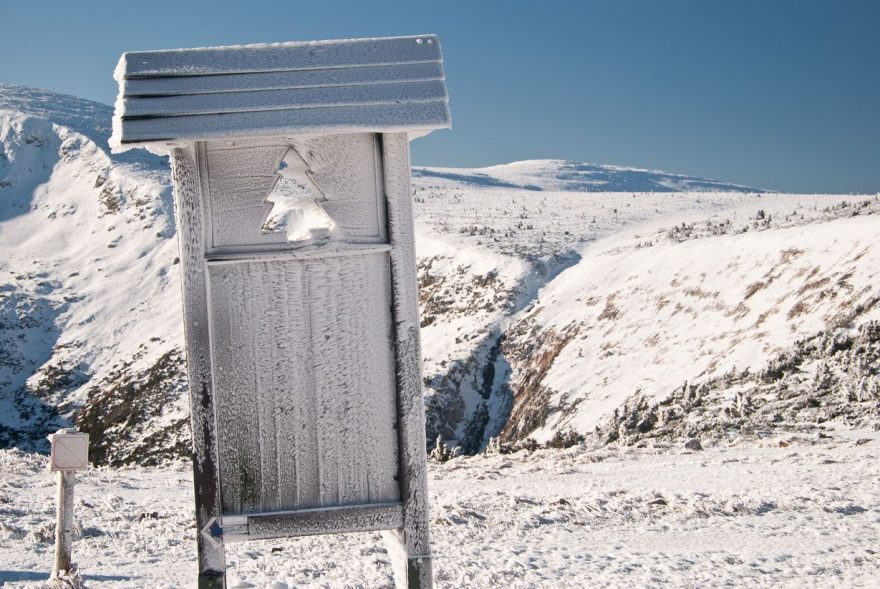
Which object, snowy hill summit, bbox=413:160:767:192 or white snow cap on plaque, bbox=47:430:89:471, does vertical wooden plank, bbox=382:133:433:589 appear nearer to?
white snow cap on plaque, bbox=47:430:89:471

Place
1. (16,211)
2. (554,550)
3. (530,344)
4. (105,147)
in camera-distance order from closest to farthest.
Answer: (554,550) < (530,344) < (16,211) < (105,147)

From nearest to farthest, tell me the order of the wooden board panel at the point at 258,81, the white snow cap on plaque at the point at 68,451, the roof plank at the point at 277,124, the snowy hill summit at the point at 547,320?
the roof plank at the point at 277,124, the wooden board panel at the point at 258,81, the white snow cap on plaque at the point at 68,451, the snowy hill summit at the point at 547,320

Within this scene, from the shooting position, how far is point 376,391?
3.69 meters

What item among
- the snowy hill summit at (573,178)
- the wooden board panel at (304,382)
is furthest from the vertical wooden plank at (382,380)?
the snowy hill summit at (573,178)

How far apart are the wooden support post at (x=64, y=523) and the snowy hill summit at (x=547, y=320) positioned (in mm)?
8664

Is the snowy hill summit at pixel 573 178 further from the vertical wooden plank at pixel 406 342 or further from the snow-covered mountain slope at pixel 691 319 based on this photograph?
the vertical wooden plank at pixel 406 342

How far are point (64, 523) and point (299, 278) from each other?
3042 millimetres

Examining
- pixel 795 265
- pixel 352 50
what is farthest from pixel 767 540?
pixel 795 265

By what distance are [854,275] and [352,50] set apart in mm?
12760

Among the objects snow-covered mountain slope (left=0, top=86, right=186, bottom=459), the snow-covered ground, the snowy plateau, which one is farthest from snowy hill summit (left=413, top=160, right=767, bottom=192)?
the snow-covered ground

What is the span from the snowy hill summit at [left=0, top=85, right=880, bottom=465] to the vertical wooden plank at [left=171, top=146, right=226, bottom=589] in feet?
30.8

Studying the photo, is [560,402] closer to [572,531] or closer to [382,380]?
[572,531]

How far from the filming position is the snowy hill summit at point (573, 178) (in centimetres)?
6959

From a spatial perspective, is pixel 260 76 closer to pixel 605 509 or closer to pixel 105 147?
pixel 605 509
